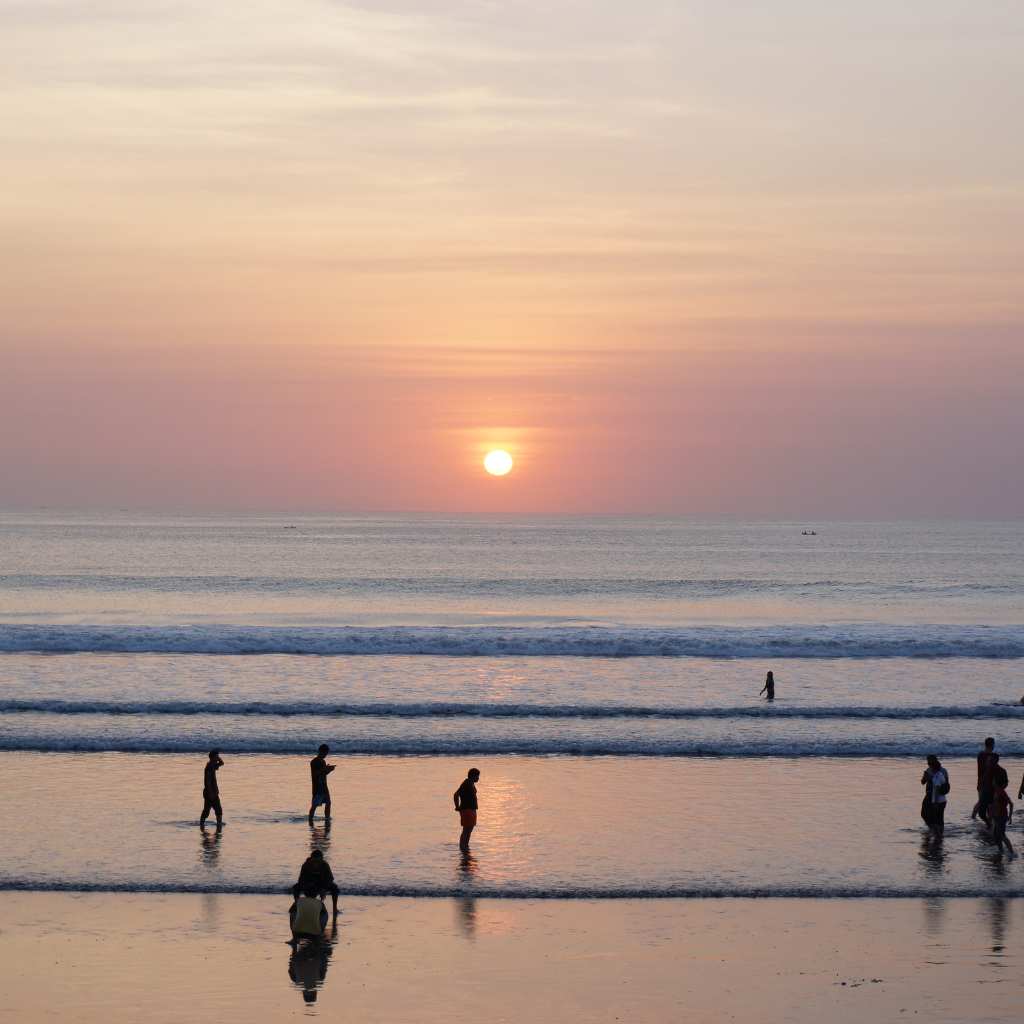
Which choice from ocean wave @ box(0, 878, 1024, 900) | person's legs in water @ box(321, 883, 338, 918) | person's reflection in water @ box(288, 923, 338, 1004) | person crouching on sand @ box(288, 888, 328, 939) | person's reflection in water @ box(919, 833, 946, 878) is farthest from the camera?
person's reflection in water @ box(919, 833, 946, 878)

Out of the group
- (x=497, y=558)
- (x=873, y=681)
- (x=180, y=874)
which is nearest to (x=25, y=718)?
(x=180, y=874)

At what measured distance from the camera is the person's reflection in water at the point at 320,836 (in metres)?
18.7

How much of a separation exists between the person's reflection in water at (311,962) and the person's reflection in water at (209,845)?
3513 millimetres

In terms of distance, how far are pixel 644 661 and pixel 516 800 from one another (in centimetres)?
2346

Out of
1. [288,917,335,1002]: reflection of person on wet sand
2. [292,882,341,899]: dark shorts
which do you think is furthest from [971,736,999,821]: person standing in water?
[288,917,335,1002]: reflection of person on wet sand

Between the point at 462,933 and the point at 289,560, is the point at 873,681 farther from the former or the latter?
the point at 289,560

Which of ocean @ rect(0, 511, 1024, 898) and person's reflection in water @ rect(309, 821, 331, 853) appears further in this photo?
person's reflection in water @ rect(309, 821, 331, 853)

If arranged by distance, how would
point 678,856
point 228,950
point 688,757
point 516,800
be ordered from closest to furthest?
point 228,950 → point 678,856 → point 516,800 → point 688,757

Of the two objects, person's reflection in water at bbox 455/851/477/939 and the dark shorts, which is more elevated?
the dark shorts

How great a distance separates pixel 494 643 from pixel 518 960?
114ft

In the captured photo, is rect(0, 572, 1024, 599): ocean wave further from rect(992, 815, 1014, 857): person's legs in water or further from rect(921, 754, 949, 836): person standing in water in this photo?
rect(992, 815, 1014, 857): person's legs in water

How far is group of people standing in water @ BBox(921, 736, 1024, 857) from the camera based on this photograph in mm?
19031

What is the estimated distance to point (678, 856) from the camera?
60.2ft

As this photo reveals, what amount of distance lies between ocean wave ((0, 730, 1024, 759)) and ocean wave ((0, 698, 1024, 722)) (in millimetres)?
3673
